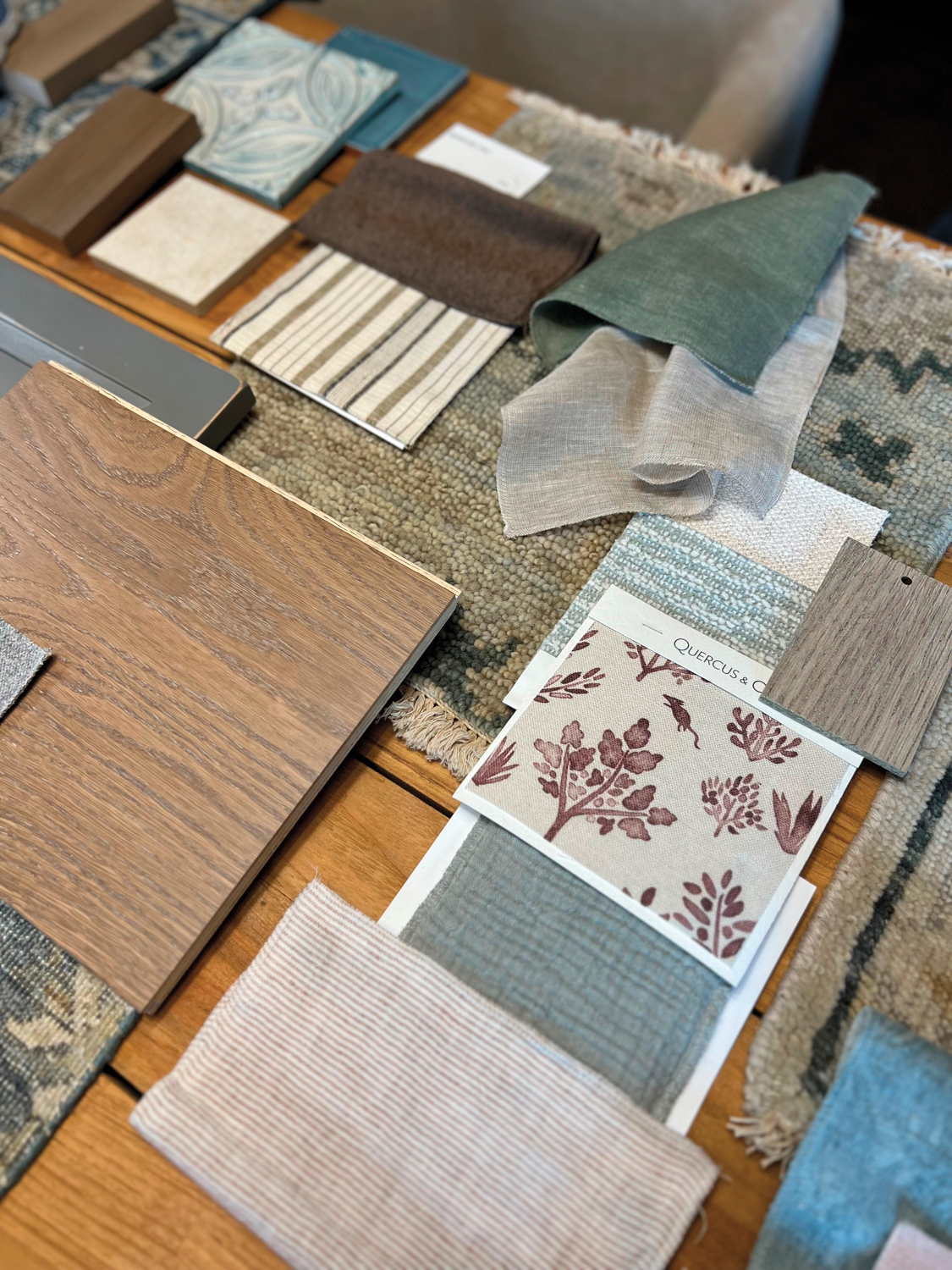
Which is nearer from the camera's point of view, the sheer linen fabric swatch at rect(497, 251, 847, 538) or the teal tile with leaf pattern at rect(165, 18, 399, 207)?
the sheer linen fabric swatch at rect(497, 251, 847, 538)

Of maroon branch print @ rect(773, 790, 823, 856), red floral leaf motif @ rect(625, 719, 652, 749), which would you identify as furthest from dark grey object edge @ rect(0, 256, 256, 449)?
maroon branch print @ rect(773, 790, 823, 856)

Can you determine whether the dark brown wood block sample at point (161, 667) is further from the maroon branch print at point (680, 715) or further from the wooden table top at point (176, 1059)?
the maroon branch print at point (680, 715)

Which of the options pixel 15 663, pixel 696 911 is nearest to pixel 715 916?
pixel 696 911

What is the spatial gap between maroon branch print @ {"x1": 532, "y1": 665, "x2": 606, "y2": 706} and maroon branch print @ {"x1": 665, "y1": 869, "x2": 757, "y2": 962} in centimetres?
15

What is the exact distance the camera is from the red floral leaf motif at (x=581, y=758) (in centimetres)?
59

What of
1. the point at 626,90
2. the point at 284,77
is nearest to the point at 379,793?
the point at 284,77

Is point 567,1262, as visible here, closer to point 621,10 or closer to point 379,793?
point 379,793

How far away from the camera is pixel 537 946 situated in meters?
0.55

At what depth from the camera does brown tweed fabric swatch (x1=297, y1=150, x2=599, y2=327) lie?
0.84 metres

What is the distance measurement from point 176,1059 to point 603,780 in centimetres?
32

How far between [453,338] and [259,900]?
531mm

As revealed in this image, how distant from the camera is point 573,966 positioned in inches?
21.3

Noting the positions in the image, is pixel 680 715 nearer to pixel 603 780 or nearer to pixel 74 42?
pixel 603 780

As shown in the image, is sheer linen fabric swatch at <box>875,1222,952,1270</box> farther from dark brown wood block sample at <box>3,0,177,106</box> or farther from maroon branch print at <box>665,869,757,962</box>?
dark brown wood block sample at <box>3,0,177,106</box>
